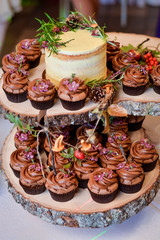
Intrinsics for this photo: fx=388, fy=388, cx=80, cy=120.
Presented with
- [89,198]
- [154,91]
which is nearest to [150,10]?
[154,91]

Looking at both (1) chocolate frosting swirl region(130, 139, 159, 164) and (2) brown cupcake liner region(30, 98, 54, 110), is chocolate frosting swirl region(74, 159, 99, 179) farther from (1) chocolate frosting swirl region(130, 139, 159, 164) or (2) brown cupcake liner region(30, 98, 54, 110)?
(2) brown cupcake liner region(30, 98, 54, 110)

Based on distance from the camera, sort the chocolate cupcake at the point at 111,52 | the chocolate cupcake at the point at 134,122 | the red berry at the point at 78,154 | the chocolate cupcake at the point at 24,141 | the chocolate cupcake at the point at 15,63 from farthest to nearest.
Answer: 1. the chocolate cupcake at the point at 134,122
2. the chocolate cupcake at the point at 111,52
3. the chocolate cupcake at the point at 24,141
4. the chocolate cupcake at the point at 15,63
5. the red berry at the point at 78,154

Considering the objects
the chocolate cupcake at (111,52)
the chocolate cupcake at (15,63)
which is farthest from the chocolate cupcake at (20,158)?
the chocolate cupcake at (111,52)

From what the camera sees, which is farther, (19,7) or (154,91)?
(19,7)

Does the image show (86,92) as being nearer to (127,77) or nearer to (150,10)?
(127,77)

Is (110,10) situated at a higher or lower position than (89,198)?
lower

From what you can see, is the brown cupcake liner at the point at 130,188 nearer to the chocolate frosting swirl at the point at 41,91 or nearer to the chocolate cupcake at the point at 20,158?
the chocolate cupcake at the point at 20,158

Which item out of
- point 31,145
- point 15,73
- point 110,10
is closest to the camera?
point 15,73

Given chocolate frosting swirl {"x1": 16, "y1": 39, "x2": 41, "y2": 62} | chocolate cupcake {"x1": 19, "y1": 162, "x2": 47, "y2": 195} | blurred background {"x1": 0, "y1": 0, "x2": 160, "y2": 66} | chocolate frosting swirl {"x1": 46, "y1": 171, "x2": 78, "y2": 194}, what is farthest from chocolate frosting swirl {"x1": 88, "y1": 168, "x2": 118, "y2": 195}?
blurred background {"x1": 0, "y1": 0, "x2": 160, "y2": 66}

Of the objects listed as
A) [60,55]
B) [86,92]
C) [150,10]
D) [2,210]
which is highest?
[60,55]
